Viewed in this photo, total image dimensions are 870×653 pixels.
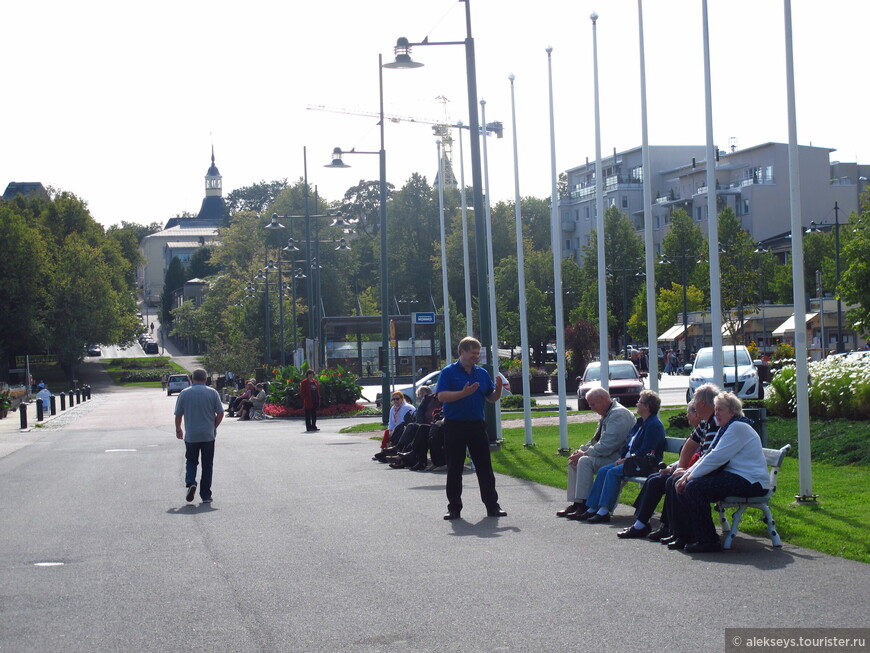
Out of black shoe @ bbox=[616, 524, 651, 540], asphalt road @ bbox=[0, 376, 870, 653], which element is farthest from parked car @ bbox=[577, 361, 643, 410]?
black shoe @ bbox=[616, 524, 651, 540]

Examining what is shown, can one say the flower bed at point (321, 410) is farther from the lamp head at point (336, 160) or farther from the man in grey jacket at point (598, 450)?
the man in grey jacket at point (598, 450)

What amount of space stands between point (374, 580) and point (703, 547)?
2700 millimetres

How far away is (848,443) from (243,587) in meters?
10.6

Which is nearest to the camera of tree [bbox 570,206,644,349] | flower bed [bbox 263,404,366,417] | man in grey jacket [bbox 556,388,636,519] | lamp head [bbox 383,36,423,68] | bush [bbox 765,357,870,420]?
man in grey jacket [bbox 556,388,636,519]

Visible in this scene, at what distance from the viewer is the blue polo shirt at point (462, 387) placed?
1199 cm

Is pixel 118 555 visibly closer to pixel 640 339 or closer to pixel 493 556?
pixel 493 556

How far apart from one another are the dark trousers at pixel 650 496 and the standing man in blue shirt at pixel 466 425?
211 cm

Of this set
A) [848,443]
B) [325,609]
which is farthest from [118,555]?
[848,443]

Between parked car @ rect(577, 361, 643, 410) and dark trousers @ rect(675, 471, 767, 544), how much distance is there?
22826 millimetres

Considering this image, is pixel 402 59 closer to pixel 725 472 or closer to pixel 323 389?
pixel 725 472

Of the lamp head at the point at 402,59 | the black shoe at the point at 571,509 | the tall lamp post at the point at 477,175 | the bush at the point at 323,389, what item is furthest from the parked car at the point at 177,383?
the black shoe at the point at 571,509

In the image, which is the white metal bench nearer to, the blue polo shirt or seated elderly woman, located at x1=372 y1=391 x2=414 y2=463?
the blue polo shirt

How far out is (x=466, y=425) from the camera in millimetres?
12062

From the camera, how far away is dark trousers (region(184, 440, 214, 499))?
14297 millimetres
